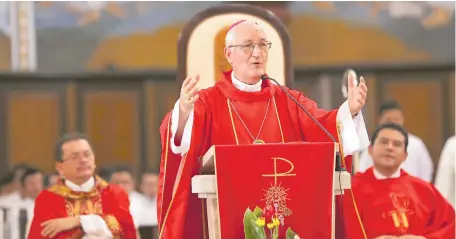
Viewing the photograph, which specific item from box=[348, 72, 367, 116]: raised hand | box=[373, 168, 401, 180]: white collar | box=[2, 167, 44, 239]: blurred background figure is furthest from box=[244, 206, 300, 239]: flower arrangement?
box=[2, 167, 44, 239]: blurred background figure

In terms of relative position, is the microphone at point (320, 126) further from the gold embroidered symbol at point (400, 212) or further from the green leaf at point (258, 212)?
the gold embroidered symbol at point (400, 212)

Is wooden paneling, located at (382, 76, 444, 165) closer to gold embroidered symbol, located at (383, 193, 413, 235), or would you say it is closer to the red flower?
gold embroidered symbol, located at (383, 193, 413, 235)

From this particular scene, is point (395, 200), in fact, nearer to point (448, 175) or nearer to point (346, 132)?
point (346, 132)

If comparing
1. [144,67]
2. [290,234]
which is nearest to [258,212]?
[290,234]

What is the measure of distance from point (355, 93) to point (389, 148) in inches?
66.1

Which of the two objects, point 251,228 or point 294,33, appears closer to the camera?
point 251,228

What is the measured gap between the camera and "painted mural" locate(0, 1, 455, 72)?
41.6 feet

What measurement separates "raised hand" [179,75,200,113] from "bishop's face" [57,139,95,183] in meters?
1.87

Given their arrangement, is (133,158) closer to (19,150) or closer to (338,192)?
(19,150)

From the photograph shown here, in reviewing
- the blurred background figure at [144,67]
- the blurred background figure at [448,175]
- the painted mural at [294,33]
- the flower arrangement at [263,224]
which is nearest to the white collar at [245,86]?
the flower arrangement at [263,224]

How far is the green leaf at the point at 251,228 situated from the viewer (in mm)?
4273

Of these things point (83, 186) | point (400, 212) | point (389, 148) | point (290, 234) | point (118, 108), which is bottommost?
point (290, 234)

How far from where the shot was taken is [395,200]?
6.27m

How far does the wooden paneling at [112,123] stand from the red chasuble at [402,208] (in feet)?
20.1
